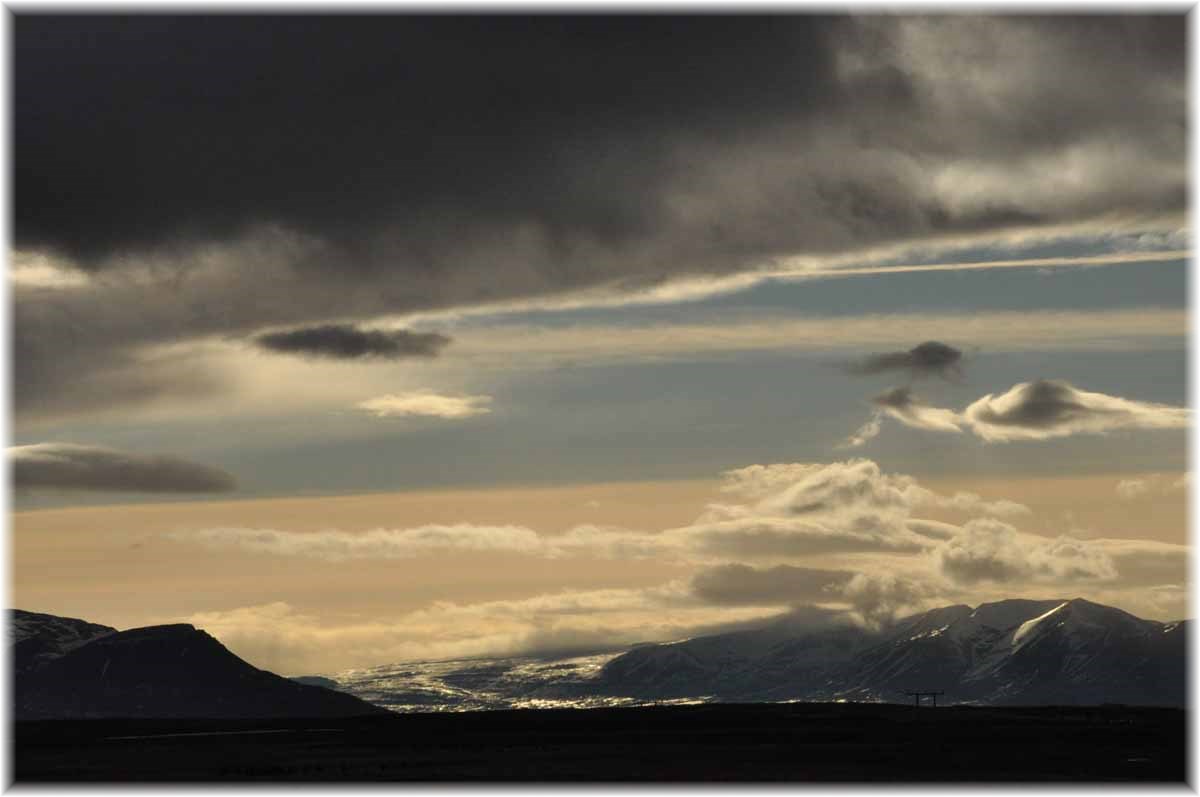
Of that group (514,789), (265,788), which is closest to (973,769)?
(514,789)

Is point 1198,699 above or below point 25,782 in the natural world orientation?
above

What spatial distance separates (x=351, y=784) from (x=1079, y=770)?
7410 cm

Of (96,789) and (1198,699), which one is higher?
(1198,699)

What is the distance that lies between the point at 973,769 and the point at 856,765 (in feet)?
42.2

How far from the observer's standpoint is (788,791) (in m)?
144

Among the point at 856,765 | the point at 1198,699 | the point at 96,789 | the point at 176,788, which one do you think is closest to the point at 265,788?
the point at 176,788

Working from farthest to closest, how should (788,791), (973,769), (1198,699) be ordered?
(973,769) < (788,791) < (1198,699)

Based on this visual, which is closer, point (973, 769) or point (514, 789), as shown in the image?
point (514, 789)

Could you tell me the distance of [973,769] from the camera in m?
181

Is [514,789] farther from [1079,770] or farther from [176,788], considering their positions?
[1079,770]

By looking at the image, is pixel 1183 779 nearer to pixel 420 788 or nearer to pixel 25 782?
pixel 420 788

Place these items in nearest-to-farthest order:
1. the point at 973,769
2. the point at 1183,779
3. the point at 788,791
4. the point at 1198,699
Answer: the point at 1198,699 < the point at 788,791 < the point at 1183,779 < the point at 973,769

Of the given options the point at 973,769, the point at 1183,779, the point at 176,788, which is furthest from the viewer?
the point at 973,769

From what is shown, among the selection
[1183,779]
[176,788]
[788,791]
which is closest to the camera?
[788,791]
